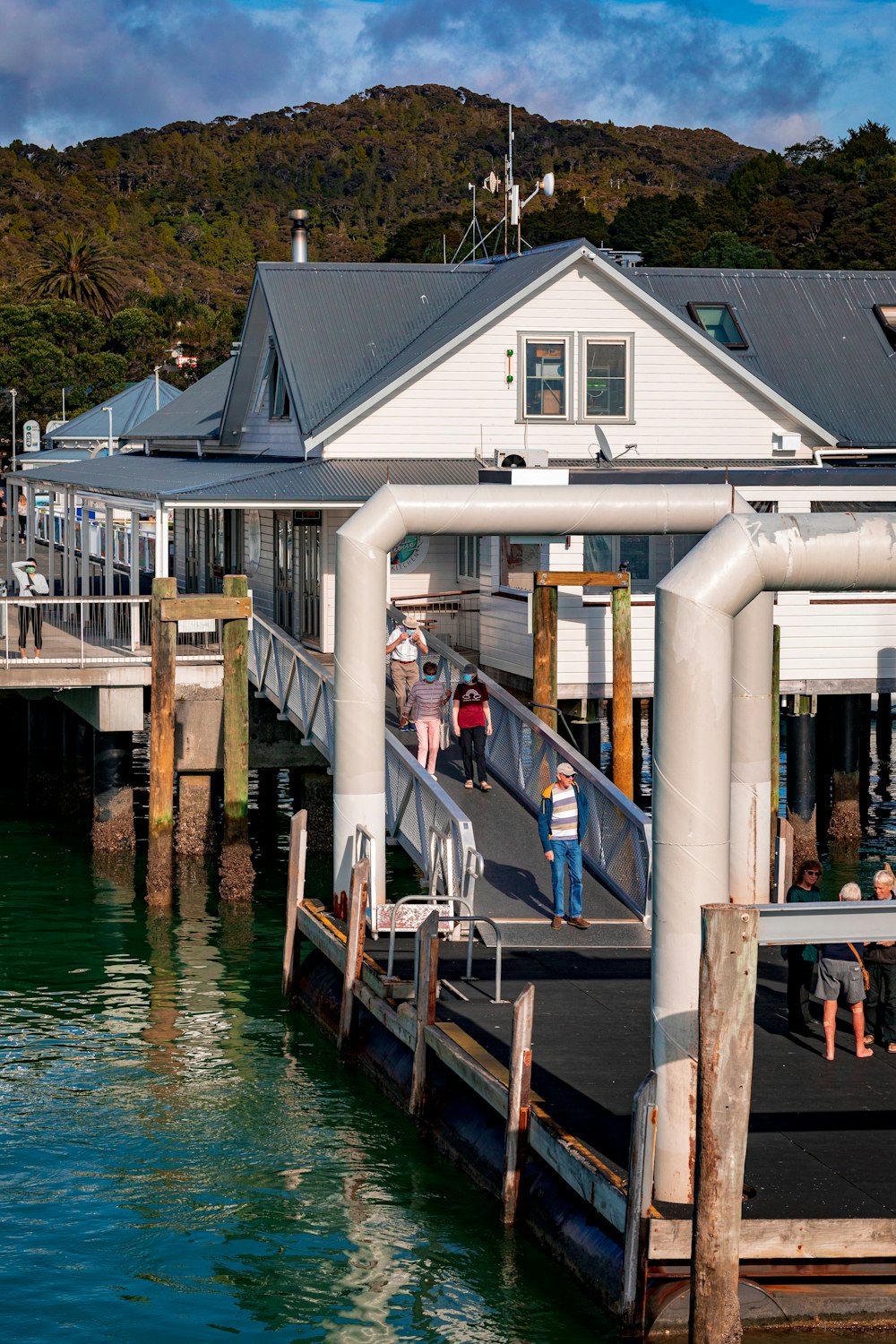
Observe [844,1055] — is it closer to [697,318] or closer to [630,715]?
[630,715]

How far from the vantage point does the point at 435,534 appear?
2014 cm

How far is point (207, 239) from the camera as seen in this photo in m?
167

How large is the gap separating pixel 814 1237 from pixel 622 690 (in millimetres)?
14183

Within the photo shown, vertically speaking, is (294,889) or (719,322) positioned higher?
(719,322)

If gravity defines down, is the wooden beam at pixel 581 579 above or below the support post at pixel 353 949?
above

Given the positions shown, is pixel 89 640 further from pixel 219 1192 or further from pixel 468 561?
pixel 219 1192

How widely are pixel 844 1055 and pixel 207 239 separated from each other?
519 feet

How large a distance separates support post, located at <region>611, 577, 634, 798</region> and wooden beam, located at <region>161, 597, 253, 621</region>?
526 cm

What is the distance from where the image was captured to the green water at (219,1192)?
548 inches

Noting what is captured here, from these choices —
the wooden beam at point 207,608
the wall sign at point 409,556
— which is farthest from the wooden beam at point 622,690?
the wall sign at point 409,556

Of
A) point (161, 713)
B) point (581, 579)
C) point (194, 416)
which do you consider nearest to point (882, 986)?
point (581, 579)

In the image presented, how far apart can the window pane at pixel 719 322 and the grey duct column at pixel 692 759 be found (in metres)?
24.0

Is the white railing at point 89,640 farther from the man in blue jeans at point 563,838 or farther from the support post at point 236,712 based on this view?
the man in blue jeans at point 563,838

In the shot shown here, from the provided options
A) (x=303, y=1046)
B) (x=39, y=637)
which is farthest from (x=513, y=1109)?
(x=39, y=637)
